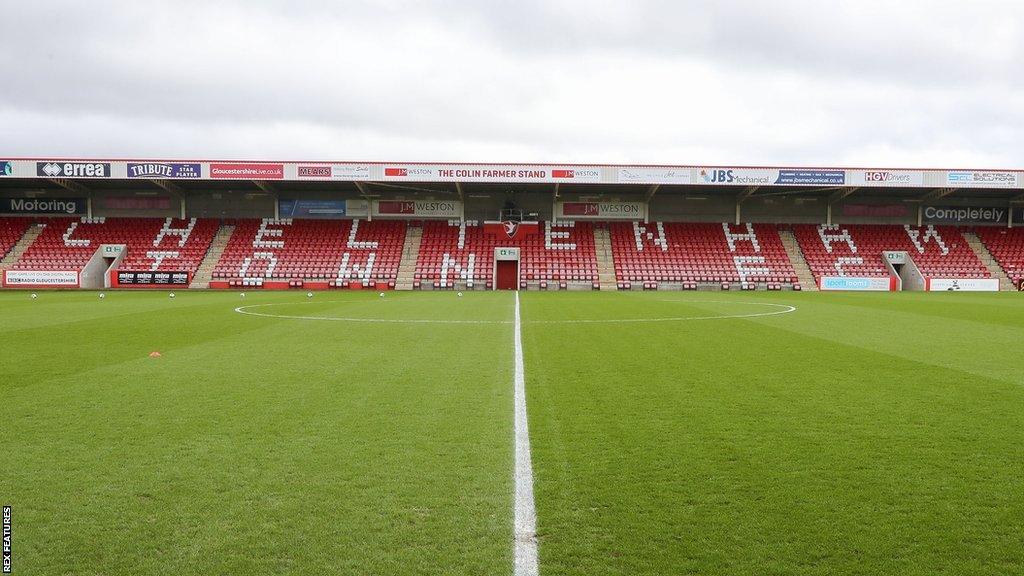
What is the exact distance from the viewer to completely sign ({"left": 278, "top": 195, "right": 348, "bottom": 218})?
47.1 m

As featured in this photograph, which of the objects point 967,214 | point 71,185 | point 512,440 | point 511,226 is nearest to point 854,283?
point 967,214

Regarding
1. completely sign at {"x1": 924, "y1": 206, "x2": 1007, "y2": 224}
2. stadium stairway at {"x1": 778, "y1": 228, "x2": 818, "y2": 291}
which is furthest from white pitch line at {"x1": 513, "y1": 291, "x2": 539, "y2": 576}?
completely sign at {"x1": 924, "y1": 206, "x2": 1007, "y2": 224}

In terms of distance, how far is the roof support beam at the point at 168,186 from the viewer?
4296cm

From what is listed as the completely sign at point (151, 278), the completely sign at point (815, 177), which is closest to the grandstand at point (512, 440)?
the completely sign at point (151, 278)

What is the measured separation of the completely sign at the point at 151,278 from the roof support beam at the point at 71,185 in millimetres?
7891

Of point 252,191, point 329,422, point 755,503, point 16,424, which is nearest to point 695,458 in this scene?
point 755,503

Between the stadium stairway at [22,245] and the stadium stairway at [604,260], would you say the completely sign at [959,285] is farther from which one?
the stadium stairway at [22,245]

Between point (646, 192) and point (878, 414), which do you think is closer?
point (878, 414)

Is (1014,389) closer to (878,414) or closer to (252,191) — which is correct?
(878,414)

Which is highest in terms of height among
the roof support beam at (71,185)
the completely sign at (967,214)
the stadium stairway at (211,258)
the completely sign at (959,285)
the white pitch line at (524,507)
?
the roof support beam at (71,185)

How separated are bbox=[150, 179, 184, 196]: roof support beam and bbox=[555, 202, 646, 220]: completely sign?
1054 inches

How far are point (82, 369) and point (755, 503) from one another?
8445 mm

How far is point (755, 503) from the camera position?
12.4ft

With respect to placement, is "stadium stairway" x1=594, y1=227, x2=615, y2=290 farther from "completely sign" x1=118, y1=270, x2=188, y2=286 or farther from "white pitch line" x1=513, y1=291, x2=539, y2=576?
"white pitch line" x1=513, y1=291, x2=539, y2=576
